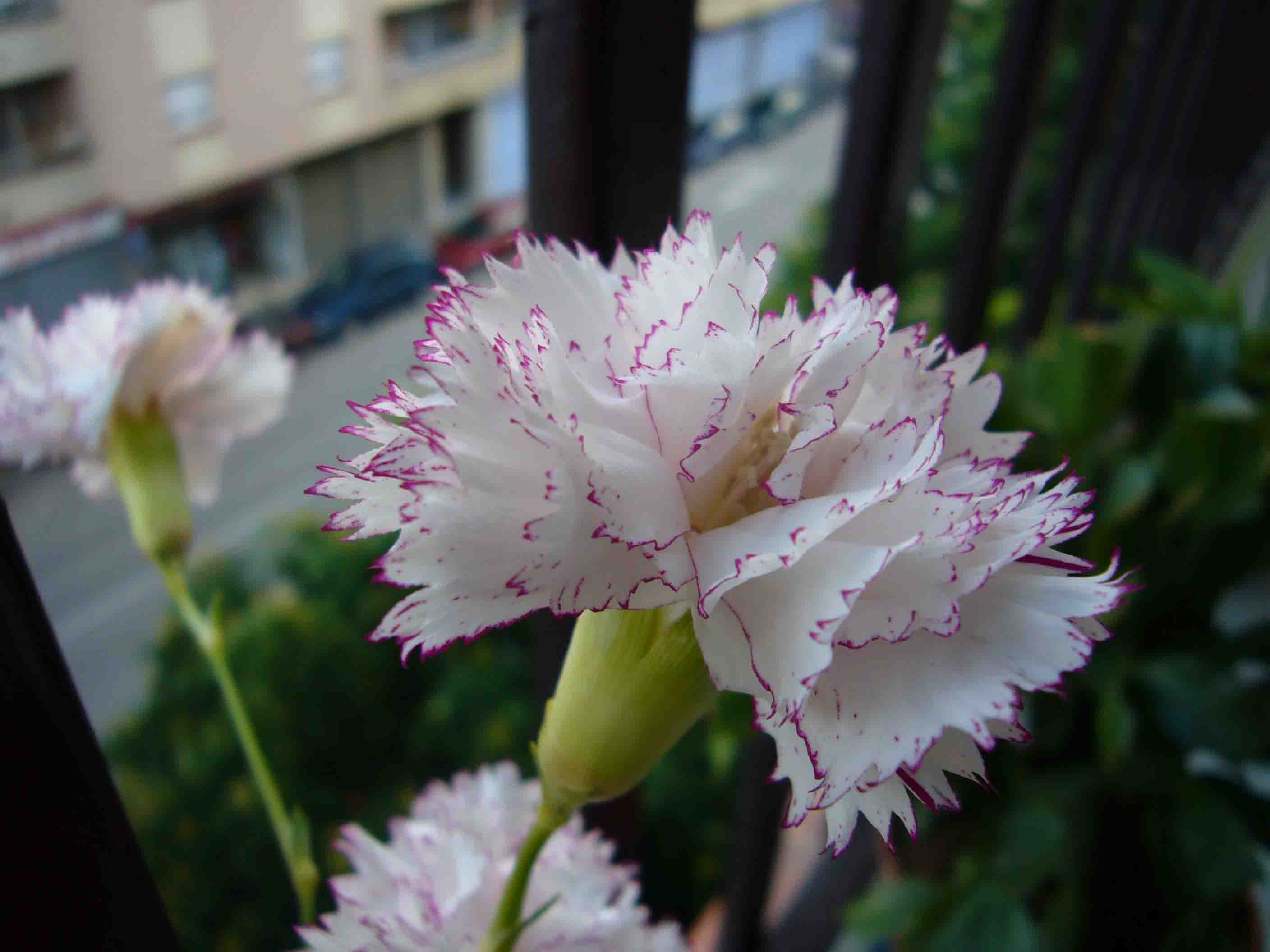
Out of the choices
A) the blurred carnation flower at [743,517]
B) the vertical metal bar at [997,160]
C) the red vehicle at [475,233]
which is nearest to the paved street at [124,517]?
the vertical metal bar at [997,160]

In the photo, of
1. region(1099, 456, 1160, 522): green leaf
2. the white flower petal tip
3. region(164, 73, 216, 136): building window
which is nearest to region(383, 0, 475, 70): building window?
region(164, 73, 216, 136): building window

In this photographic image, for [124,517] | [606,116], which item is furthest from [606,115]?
[124,517]

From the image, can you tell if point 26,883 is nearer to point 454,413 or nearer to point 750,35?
point 454,413

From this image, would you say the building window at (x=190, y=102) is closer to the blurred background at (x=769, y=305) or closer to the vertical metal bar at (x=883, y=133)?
the blurred background at (x=769, y=305)

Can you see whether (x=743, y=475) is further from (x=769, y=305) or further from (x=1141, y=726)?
(x=1141, y=726)

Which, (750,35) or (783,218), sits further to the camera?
(783,218)

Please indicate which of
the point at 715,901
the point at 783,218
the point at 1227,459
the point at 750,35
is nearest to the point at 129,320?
the point at 1227,459

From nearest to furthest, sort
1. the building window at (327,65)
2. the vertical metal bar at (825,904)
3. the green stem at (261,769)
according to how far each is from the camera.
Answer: the green stem at (261,769) < the vertical metal bar at (825,904) < the building window at (327,65)
